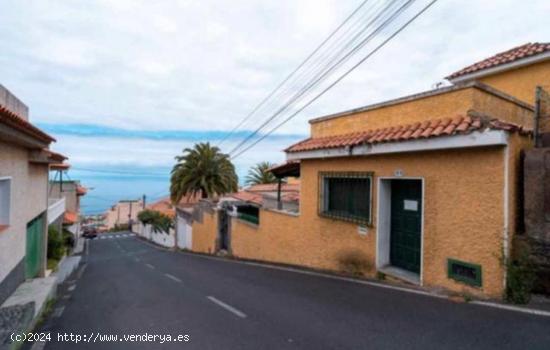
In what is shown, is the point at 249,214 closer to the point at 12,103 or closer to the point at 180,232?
the point at 12,103

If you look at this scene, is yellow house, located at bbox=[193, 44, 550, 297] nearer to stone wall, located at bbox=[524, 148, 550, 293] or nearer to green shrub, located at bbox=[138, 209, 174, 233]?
stone wall, located at bbox=[524, 148, 550, 293]

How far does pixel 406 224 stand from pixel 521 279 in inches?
94.0

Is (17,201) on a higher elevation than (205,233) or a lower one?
higher

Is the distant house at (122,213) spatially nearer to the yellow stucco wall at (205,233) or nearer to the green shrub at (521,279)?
the yellow stucco wall at (205,233)

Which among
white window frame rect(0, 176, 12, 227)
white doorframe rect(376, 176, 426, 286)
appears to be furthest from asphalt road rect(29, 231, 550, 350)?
white window frame rect(0, 176, 12, 227)

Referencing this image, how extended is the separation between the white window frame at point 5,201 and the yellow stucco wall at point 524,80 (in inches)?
482

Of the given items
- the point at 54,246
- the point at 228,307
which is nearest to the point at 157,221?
the point at 54,246

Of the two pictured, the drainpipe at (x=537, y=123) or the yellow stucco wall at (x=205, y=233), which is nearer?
the drainpipe at (x=537, y=123)

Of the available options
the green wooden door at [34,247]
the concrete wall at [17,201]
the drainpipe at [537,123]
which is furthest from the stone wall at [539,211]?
the green wooden door at [34,247]

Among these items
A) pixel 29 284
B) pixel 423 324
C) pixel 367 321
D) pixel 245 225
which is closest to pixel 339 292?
pixel 367 321

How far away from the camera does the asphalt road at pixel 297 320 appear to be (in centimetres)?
415

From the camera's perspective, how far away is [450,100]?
6277 mm

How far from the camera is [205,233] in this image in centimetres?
2183

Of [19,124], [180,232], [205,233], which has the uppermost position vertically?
[19,124]
